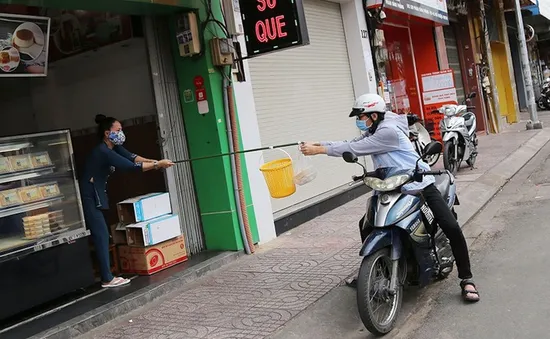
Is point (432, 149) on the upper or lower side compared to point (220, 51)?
lower

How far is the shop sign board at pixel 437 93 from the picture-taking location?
12617 millimetres

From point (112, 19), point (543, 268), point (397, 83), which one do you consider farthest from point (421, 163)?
point (397, 83)

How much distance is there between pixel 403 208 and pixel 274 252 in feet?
8.92

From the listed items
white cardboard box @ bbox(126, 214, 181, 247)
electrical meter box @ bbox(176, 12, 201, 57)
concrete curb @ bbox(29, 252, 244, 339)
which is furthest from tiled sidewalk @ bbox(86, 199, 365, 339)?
electrical meter box @ bbox(176, 12, 201, 57)

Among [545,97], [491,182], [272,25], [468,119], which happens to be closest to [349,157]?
[272,25]

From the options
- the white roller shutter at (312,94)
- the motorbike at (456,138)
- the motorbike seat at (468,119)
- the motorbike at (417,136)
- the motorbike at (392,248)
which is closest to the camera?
the motorbike at (392,248)

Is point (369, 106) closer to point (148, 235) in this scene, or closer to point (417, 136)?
point (148, 235)

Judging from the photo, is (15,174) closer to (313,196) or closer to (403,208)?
(403,208)

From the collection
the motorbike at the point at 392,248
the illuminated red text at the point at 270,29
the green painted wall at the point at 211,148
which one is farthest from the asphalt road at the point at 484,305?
the illuminated red text at the point at 270,29

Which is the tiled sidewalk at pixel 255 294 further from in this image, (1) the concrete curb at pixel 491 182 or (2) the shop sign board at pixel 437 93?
(2) the shop sign board at pixel 437 93

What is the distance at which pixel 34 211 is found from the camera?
5449mm

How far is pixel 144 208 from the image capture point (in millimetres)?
6113

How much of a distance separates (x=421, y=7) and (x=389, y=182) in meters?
8.77

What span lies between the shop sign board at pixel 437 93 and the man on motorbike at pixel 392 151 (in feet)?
27.6
